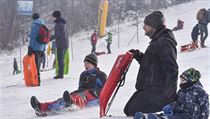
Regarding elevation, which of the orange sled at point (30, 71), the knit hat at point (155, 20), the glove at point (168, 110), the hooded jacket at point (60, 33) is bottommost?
the orange sled at point (30, 71)

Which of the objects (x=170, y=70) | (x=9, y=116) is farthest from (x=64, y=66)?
(x=170, y=70)

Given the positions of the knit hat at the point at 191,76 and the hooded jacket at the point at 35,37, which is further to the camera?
the hooded jacket at the point at 35,37

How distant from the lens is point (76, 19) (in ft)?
149

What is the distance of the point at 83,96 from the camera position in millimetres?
7445

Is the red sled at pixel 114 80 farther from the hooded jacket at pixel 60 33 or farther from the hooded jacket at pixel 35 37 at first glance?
the hooded jacket at pixel 60 33

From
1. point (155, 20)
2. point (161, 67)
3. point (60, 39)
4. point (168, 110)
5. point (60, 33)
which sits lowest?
point (168, 110)

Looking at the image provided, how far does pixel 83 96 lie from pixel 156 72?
245 centimetres

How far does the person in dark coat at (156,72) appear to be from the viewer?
5.18 meters

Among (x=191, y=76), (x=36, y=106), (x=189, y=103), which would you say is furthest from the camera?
(x=36, y=106)

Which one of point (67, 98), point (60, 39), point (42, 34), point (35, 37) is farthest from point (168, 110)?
point (60, 39)

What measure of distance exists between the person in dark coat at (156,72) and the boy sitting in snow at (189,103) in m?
0.17

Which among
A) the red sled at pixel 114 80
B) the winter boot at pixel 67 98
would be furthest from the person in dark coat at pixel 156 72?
the winter boot at pixel 67 98

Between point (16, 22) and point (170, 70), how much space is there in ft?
138

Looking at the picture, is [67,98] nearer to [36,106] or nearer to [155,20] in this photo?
[36,106]
